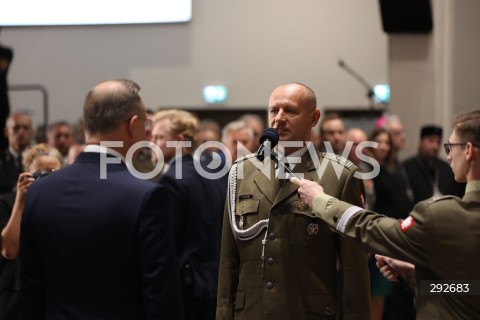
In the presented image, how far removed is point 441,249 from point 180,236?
1727 mm

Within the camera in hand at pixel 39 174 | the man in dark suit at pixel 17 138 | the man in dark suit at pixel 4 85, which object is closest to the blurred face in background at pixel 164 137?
the camera in hand at pixel 39 174

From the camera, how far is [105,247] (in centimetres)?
242

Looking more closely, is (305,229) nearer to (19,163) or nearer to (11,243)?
(11,243)

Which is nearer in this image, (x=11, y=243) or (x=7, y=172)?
(x=11, y=243)

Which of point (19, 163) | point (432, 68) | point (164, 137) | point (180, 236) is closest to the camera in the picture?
point (180, 236)

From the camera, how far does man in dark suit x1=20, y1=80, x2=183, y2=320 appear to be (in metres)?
2.41

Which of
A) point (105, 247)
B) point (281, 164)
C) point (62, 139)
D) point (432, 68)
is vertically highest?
point (432, 68)

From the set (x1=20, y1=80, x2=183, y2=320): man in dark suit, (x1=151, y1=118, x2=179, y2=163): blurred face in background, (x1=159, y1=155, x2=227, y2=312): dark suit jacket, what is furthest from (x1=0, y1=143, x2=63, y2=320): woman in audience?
→ (x1=20, y1=80, x2=183, y2=320): man in dark suit

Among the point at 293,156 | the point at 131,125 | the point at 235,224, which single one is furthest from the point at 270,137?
the point at 131,125

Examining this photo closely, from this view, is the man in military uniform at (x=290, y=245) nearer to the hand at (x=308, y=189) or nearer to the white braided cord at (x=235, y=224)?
the white braided cord at (x=235, y=224)

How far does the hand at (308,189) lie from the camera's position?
8.73 ft

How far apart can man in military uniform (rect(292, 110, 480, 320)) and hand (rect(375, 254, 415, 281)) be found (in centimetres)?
16

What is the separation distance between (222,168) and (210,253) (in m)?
0.65

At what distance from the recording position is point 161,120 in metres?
4.40
